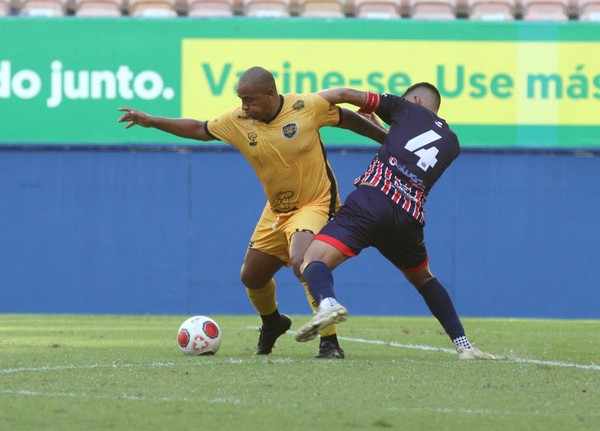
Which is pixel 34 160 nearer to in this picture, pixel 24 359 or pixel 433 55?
pixel 433 55

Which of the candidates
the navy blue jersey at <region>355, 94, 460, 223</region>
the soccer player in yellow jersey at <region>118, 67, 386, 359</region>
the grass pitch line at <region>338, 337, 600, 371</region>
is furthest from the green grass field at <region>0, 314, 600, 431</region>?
the navy blue jersey at <region>355, 94, 460, 223</region>

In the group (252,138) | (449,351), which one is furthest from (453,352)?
(252,138)

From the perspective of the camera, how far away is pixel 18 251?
16391 mm

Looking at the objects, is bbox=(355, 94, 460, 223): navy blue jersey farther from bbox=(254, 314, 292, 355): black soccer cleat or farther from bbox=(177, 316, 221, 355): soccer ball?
bbox=(177, 316, 221, 355): soccer ball

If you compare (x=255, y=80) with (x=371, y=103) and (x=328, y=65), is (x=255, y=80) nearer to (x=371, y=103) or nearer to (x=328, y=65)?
(x=371, y=103)

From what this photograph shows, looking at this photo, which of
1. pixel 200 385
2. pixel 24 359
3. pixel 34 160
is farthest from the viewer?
pixel 34 160

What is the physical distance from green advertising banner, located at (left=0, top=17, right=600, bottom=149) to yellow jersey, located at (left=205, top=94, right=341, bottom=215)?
26.9 feet

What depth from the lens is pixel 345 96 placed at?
7.88 metres

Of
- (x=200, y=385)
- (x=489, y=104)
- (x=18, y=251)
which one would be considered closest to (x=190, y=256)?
(x=18, y=251)

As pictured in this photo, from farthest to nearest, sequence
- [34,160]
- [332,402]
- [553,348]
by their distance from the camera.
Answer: [34,160] < [553,348] < [332,402]

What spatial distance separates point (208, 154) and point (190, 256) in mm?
1368

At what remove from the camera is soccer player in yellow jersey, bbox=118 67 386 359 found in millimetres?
7961

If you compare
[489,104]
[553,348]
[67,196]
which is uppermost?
[489,104]

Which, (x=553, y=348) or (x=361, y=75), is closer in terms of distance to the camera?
(x=553, y=348)
